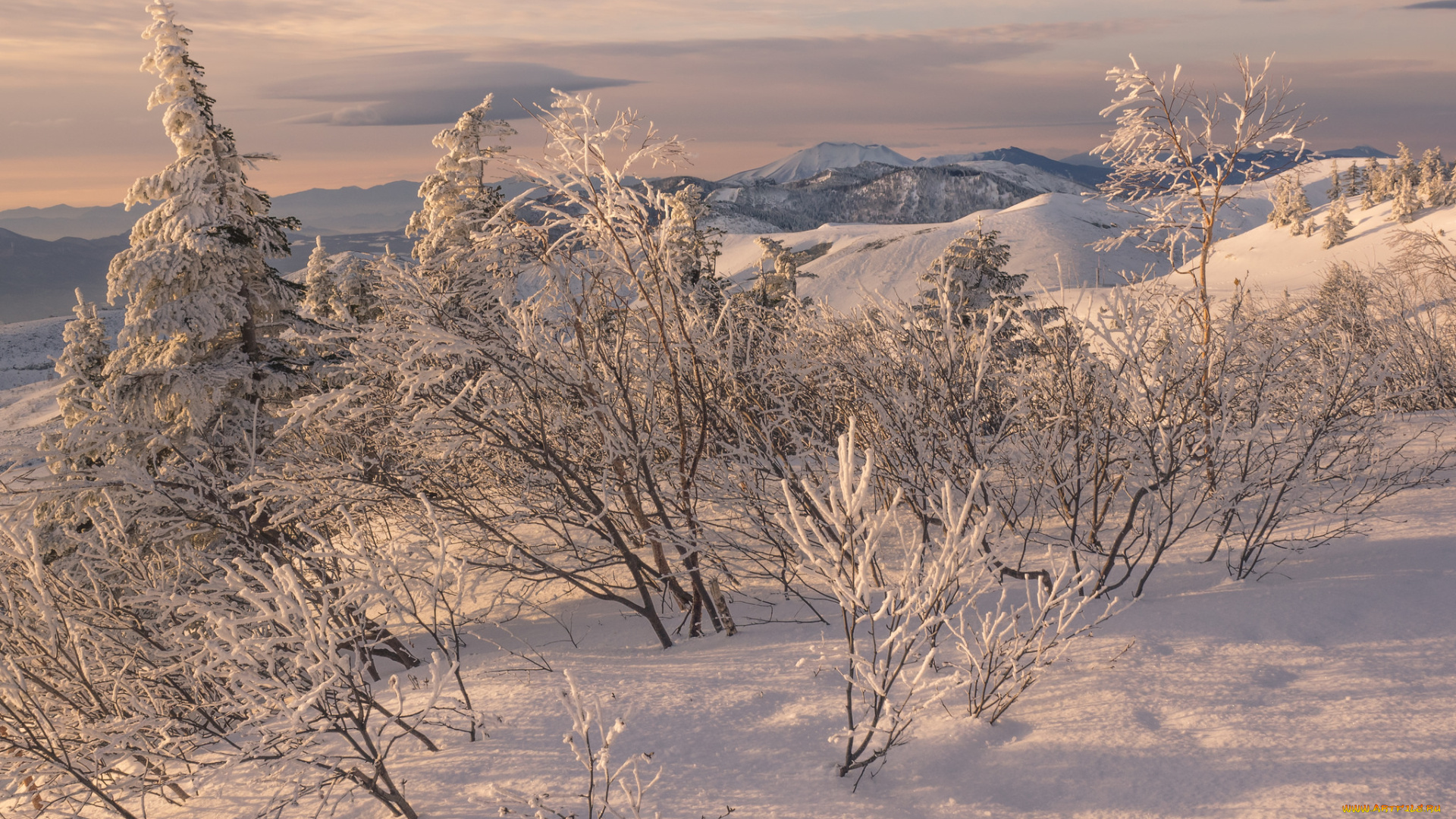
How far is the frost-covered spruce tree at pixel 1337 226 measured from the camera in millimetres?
72562

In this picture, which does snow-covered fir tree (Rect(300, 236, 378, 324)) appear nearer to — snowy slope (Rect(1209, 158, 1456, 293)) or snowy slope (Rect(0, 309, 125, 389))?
snowy slope (Rect(1209, 158, 1456, 293))

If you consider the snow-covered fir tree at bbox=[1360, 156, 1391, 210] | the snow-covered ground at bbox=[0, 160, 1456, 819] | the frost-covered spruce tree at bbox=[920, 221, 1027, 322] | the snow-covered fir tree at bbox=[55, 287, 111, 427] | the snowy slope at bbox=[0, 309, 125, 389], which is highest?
the snow-covered fir tree at bbox=[1360, 156, 1391, 210]

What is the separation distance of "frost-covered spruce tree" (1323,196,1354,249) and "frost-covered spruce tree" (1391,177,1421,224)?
3.90 m

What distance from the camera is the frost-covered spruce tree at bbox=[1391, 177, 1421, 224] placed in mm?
68875

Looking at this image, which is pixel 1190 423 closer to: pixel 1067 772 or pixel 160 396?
pixel 1067 772

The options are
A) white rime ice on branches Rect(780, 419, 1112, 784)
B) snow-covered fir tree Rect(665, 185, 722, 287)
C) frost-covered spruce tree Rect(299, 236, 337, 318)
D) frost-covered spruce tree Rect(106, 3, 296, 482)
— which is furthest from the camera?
frost-covered spruce tree Rect(299, 236, 337, 318)

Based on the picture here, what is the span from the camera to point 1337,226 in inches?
2889

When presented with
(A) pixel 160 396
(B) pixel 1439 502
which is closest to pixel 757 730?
(B) pixel 1439 502

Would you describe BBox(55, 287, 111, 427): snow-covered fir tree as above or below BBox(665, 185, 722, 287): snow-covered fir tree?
below

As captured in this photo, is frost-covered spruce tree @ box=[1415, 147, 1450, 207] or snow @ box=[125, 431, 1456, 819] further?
frost-covered spruce tree @ box=[1415, 147, 1450, 207]

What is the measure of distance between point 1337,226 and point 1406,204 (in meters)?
5.19

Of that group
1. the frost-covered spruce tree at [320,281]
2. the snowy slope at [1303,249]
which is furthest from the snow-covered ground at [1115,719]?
the snowy slope at [1303,249]

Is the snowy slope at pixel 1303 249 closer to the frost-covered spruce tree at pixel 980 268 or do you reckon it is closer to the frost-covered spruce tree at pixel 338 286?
the frost-covered spruce tree at pixel 980 268

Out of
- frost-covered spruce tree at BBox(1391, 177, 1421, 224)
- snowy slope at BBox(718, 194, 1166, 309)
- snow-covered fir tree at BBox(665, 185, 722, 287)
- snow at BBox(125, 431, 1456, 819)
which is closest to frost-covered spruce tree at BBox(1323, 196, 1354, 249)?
frost-covered spruce tree at BBox(1391, 177, 1421, 224)
